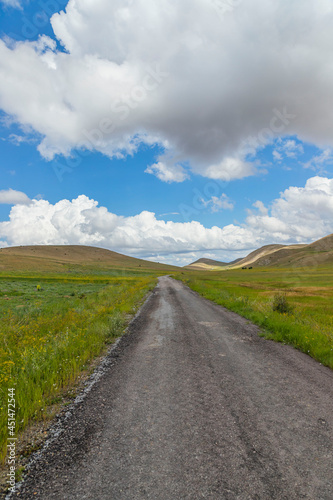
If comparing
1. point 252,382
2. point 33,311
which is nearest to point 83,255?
point 33,311

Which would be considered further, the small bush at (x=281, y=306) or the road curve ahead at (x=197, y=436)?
the small bush at (x=281, y=306)

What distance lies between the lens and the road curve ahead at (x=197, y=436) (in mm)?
3213

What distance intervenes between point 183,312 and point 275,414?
1287 cm

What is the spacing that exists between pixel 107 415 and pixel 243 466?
107 inches

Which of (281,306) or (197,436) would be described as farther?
(281,306)

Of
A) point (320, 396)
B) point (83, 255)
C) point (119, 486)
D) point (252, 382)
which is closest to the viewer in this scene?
point (119, 486)

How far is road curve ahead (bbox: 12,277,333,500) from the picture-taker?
3.21 m

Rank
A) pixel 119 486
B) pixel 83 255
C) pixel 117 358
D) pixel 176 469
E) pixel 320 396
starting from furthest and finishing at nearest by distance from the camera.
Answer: pixel 83 255 < pixel 117 358 < pixel 320 396 < pixel 176 469 < pixel 119 486

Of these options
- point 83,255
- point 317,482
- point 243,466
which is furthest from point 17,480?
point 83,255

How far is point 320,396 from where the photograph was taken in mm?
5691

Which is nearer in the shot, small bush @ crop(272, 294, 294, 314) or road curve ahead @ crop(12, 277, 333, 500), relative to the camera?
road curve ahead @ crop(12, 277, 333, 500)

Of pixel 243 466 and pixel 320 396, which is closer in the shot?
pixel 243 466

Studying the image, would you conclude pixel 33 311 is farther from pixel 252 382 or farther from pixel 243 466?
pixel 243 466

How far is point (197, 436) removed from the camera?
13.8ft
